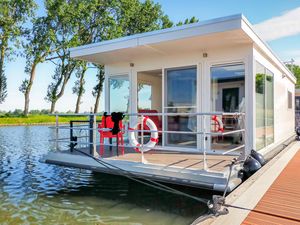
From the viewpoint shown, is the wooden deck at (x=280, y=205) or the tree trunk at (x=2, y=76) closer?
the wooden deck at (x=280, y=205)

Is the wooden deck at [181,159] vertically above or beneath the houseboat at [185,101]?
beneath

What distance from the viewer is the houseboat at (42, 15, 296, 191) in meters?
4.33

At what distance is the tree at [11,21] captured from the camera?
1995 cm

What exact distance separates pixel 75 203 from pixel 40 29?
69.8 feet

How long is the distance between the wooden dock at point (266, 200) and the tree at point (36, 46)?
2122cm

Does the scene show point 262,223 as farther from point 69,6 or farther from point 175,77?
point 69,6

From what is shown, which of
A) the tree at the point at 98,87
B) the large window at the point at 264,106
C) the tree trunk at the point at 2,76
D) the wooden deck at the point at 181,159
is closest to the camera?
→ the wooden deck at the point at 181,159

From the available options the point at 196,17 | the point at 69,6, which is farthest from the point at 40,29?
the point at 196,17

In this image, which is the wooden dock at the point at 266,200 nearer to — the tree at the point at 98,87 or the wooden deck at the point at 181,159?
the wooden deck at the point at 181,159

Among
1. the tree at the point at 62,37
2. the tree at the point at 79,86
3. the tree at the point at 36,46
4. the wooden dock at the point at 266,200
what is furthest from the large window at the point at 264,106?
the tree at the point at 79,86

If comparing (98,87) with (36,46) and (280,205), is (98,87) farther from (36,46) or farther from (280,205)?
(280,205)

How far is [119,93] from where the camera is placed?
6.60 metres

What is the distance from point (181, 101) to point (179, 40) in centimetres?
133

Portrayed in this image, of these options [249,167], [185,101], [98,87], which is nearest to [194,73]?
[185,101]
